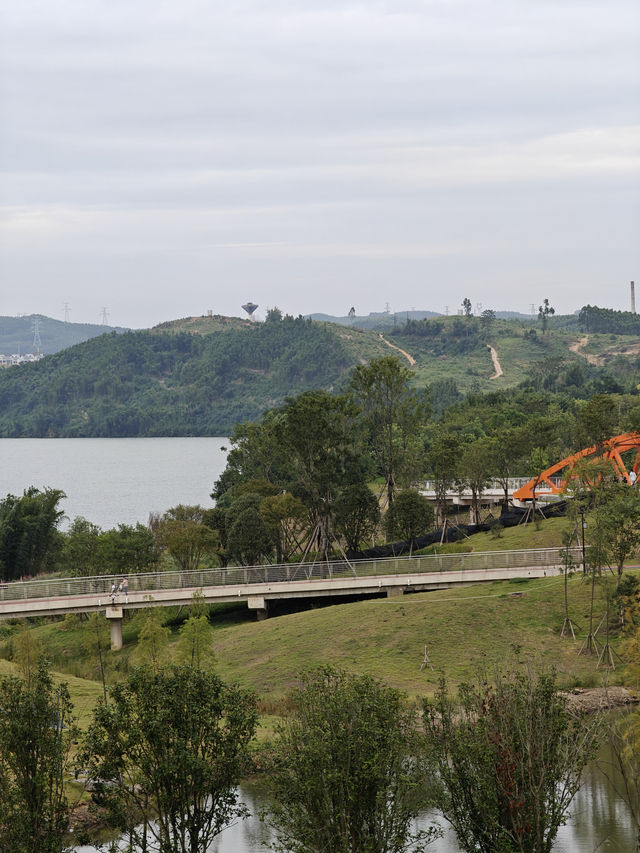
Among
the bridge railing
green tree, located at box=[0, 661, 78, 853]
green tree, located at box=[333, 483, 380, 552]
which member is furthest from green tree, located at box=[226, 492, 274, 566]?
green tree, located at box=[0, 661, 78, 853]

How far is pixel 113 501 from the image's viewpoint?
122688 millimetres

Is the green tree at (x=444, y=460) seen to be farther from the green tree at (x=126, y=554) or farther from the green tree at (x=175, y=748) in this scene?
the green tree at (x=175, y=748)

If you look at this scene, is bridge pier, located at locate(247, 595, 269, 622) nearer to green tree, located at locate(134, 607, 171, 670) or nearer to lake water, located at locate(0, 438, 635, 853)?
green tree, located at locate(134, 607, 171, 670)

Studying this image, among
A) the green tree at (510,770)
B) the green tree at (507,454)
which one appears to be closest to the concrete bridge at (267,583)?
the green tree at (507,454)

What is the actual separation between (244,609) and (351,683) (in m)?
29.0

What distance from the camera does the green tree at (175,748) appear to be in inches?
741

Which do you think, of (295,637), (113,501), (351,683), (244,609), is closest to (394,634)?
(295,637)

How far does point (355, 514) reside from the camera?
181 feet

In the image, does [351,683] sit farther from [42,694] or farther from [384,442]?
[384,442]

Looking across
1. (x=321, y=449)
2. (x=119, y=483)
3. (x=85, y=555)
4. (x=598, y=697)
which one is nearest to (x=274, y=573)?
(x=321, y=449)

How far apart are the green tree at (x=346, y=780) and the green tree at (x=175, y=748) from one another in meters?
1.03

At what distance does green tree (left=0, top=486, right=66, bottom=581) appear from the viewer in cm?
6756

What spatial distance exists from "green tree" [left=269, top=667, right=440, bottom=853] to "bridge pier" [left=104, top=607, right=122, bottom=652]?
87.8 ft

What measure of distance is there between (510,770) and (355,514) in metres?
36.6
